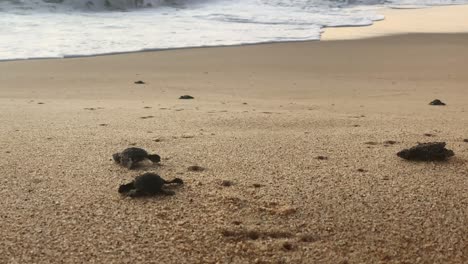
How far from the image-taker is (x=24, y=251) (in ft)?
6.41

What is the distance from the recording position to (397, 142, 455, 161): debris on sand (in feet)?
9.71

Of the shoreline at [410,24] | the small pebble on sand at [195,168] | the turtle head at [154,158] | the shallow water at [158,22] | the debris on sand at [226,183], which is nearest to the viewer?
the debris on sand at [226,183]

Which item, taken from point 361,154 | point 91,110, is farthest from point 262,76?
point 361,154

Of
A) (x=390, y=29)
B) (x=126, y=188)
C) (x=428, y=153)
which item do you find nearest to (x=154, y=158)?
(x=126, y=188)

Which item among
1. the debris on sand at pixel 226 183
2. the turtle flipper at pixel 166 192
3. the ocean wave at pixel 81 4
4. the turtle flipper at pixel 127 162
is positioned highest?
the turtle flipper at pixel 166 192

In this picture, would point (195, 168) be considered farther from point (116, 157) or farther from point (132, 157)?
point (116, 157)

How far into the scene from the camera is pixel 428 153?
9.72 ft

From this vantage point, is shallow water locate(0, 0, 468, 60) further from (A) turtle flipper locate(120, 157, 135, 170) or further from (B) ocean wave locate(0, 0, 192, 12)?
(A) turtle flipper locate(120, 157, 135, 170)

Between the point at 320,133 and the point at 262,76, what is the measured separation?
4206 millimetres

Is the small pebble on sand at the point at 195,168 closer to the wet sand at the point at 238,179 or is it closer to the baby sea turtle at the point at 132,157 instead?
the wet sand at the point at 238,179

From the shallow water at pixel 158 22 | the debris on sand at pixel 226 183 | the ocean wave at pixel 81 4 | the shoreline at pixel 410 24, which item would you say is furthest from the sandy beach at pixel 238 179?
the ocean wave at pixel 81 4

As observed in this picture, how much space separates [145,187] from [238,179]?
46 cm

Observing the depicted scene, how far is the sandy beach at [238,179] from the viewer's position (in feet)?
6.55

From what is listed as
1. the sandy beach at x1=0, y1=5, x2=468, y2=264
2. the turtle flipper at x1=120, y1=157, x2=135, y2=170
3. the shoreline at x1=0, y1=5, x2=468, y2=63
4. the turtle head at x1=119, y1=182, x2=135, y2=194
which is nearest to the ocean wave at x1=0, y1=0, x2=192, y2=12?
the shoreline at x1=0, y1=5, x2=468, y2=63
